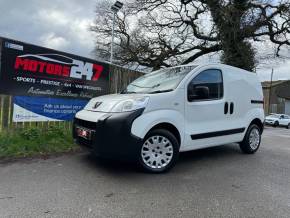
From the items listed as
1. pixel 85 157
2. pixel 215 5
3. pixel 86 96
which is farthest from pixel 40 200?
pixel 215 5

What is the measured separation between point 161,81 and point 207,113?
1065 mm

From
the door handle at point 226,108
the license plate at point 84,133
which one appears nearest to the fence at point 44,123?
the license plate at point 84,133

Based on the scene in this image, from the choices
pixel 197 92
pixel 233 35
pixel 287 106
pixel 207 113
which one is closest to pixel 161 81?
pixel 197 92

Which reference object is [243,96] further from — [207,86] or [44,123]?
[44,123]

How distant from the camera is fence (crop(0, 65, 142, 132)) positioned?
6109 mm

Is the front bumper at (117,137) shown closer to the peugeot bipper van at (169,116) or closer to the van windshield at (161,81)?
the peugeot bipper van at (169,116)

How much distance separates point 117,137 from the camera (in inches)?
171

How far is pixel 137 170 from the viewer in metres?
4.88

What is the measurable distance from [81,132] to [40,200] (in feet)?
5.10

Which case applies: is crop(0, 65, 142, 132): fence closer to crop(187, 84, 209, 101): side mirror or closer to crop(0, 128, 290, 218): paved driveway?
crop(0, 128, 290, 218): paved driveway

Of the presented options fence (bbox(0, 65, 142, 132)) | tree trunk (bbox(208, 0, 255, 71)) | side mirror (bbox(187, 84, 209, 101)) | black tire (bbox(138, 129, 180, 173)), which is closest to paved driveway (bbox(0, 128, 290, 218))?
black tire (bbox(138, 129, 180, 173))

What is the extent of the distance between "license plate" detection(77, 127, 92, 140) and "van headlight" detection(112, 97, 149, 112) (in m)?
0.57

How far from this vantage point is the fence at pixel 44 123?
20.0ft

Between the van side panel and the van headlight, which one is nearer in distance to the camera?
the van headlight
